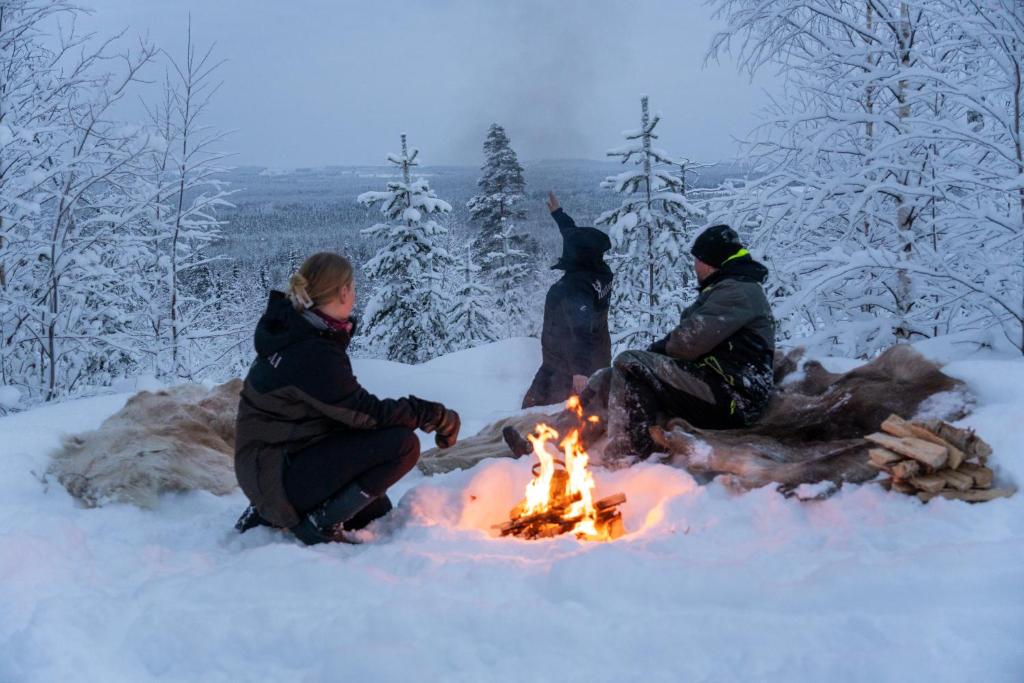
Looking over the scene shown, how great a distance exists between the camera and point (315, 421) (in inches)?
131

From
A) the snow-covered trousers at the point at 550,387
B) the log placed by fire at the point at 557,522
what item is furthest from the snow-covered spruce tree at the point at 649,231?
the log placed by fire at the point at 557,522

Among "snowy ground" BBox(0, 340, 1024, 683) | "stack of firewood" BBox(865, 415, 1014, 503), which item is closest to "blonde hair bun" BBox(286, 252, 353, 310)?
"snowy ground" BBox(0, 340, 1024, 683)

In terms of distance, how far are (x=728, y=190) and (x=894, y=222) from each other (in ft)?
4.88

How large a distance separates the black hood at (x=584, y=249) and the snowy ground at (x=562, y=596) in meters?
2.64

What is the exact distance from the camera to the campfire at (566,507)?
3.34 metres

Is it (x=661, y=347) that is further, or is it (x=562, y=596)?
(x=661, y=347)

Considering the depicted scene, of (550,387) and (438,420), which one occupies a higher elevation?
(438,420)

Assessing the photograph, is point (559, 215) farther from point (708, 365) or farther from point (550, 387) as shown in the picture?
point (708, 365)

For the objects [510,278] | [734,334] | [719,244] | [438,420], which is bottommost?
[510,278]

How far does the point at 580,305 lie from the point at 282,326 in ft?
10.3

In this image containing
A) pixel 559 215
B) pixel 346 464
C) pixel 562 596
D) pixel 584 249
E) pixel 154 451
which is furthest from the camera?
pixel 559 215

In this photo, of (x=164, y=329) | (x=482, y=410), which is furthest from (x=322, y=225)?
(x=482, y=410)

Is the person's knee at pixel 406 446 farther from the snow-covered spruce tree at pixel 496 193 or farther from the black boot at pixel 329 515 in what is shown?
the snow-covered spruce tree at pixel 496 193

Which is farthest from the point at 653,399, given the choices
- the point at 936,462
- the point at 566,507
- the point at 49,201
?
the point at 49,201
